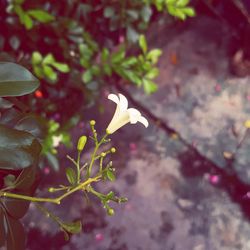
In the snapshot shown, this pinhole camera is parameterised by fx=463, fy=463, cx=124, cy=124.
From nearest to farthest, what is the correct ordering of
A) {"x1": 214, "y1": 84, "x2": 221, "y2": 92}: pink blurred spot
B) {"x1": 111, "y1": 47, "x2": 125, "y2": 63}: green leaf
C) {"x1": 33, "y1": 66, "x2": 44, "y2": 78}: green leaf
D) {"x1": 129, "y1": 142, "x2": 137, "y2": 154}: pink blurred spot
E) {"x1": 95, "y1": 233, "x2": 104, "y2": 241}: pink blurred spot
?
{"x1": 33, "y1": 66, "x2": 44, "y2": 78}: green leaf → {"x1": 111, "y1": 47, "x2": 125, "y2": 63}: green leaf → {"x1": 95, "y1": 233, "x2": 104, "y2": 241}: pink blurred spot → {"x1": 129, "y1": 142, "x2": 137, "y2": 154}: pink blurred spot → {"x1": 214, "y1": 84, "x2": 221, "y2": 92}: pink blurred spot

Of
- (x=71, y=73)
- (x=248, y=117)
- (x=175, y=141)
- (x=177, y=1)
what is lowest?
(x=175, y=141)

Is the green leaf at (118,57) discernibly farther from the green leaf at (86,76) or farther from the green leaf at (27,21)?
the green leaf at (27,21)

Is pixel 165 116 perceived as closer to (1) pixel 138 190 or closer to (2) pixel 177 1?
(1) pixel 138 190

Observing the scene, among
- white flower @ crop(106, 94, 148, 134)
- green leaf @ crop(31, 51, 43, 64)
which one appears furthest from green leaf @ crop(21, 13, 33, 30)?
white flower @ crop(106, 94, 148, 134)

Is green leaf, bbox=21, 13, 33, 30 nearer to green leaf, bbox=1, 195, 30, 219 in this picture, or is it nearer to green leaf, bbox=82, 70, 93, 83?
green leaf, bbox=82, 70, 93, 83

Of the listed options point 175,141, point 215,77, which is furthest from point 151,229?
point 215,77

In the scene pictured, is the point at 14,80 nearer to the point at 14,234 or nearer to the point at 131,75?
the point at 14,234
